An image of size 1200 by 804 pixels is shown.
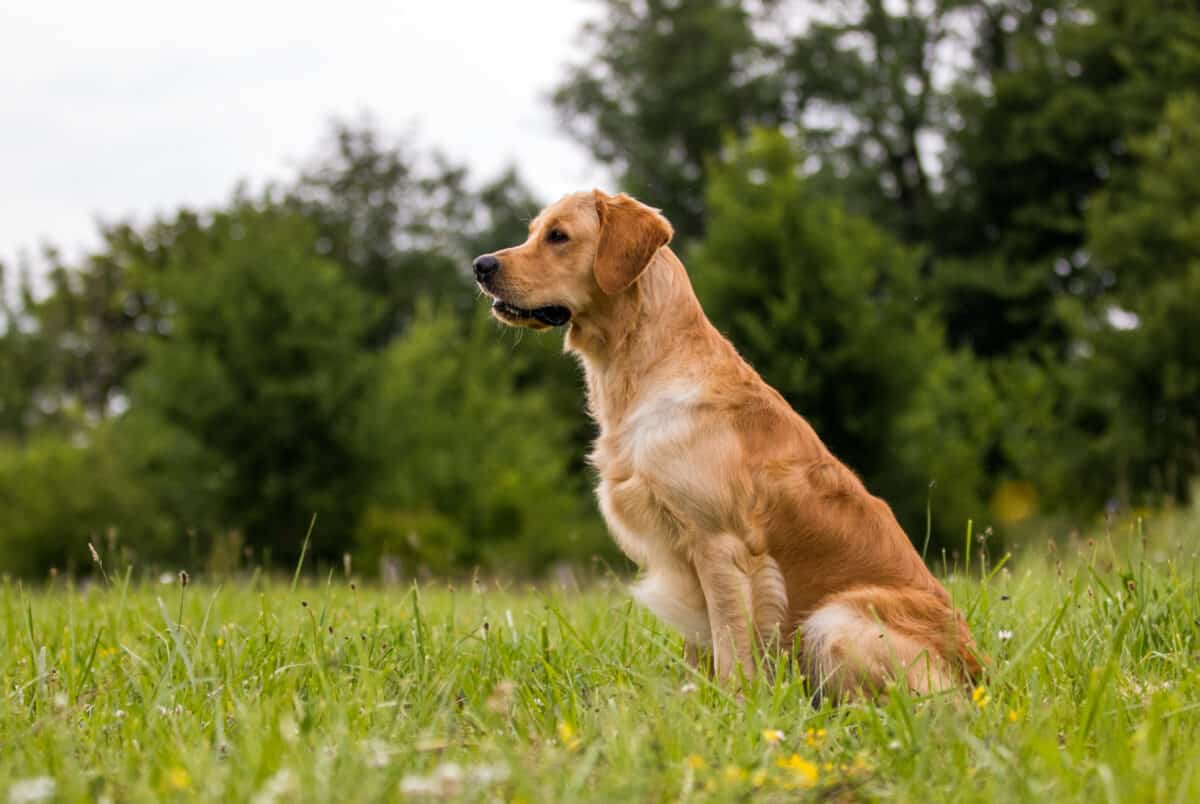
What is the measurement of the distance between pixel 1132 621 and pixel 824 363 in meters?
10.7

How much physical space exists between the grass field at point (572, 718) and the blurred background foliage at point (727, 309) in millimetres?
1573

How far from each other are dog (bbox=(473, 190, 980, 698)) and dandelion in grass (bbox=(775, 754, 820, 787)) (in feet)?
3.60

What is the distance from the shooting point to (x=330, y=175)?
123 ft

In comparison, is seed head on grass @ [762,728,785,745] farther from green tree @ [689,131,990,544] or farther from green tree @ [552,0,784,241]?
green tree @ [552,0,784,241]

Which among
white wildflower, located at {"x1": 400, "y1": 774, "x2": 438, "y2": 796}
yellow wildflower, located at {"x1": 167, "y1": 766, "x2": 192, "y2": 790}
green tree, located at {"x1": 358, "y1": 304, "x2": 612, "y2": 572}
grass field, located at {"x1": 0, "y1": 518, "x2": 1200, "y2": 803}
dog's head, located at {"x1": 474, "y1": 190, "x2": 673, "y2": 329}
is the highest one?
dog's head, located at {"x1": 474, "y1": 190, "x2": 673, "y2": 329}

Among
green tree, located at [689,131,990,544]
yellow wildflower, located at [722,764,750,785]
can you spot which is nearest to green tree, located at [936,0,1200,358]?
green tree, located at [689,131,990,544]

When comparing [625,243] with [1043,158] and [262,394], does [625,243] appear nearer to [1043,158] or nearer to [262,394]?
[262,394]

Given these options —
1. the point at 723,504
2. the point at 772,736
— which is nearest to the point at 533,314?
the point at 723,504

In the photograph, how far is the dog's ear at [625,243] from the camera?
468cm

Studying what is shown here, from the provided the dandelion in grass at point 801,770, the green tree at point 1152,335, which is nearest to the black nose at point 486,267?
the dandelion in grass at point 801,770

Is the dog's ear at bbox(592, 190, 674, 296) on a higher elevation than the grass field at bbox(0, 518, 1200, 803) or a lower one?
higher

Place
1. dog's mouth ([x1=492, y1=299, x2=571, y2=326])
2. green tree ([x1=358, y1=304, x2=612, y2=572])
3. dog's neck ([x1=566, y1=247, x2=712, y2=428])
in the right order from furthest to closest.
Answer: green tree ([x1=358, y1=304, x2=612, y2=572])
dog's mouth ([x1=492, y1=299, x2=571, y2=326])
dog's neck ([x1=566, y1=247, x2=712, y2=428])

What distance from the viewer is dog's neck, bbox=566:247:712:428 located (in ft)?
15.1

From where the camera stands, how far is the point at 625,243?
4.72 meters
